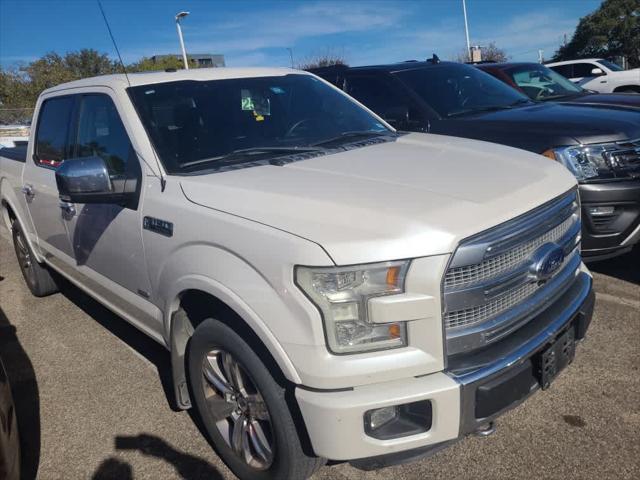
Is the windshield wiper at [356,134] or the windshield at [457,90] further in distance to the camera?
the windshield at [457,90]

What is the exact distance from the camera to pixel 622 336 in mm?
3531

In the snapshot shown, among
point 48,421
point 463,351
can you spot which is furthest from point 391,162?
point 48,421

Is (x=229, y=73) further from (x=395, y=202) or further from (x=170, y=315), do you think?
(x=395, y=202)

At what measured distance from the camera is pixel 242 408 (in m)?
2.48

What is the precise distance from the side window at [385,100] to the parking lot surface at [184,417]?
2.12m

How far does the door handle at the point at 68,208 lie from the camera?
350 cm

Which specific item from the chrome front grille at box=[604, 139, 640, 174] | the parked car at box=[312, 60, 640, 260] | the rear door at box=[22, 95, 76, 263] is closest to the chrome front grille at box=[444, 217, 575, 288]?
the parked car at box=[312, 60, 640, 260]

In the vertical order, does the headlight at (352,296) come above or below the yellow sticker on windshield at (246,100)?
below

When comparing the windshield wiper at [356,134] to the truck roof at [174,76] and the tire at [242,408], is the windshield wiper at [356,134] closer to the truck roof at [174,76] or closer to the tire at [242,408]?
the truck roof at [174,76]

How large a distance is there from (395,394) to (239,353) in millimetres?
678

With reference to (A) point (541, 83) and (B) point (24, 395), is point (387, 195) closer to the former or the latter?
(B) point (24, 395)

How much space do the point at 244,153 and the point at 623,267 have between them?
3.60 meters

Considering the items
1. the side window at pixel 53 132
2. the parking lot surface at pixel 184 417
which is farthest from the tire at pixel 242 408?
the side window at pixel 53 132

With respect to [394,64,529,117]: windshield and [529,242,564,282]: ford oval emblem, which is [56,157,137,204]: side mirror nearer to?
[529,242,564,282]: ford oval emblem
